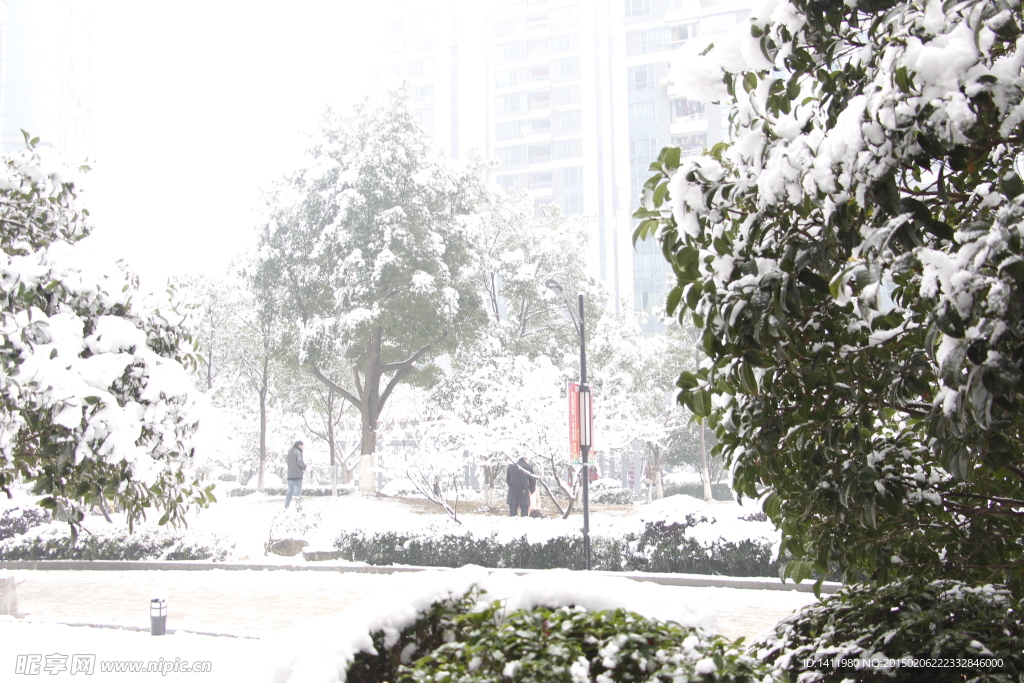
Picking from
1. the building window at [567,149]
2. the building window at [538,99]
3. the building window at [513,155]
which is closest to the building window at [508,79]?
the building window at [538,99]

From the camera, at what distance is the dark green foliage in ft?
42.3

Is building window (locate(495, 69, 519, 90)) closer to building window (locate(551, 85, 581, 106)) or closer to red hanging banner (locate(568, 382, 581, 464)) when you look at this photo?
building window (locate(551, 85, 581, 106))

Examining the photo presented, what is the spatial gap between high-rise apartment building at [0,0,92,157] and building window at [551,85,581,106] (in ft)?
137

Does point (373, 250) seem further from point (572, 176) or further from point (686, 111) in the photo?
point (572, 176)

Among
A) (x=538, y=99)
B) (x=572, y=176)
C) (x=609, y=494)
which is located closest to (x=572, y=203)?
(x=572, y=176)

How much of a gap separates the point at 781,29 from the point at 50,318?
165 inches

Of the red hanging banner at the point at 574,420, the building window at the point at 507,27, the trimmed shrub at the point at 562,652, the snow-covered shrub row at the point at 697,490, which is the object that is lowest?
the snow-covered shrub row at the point at 697,490

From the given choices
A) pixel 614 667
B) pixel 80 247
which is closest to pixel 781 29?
pixel 614 667

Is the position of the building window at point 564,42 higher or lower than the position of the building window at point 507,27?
lower

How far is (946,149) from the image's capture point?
7.30ft

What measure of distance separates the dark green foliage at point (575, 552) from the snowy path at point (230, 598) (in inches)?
33.1

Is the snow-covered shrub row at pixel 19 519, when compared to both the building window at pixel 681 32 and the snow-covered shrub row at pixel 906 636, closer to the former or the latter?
the snow-covered shrub row at pixel 906 636

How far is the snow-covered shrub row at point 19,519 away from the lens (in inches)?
732

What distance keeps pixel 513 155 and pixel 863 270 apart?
81.7m
